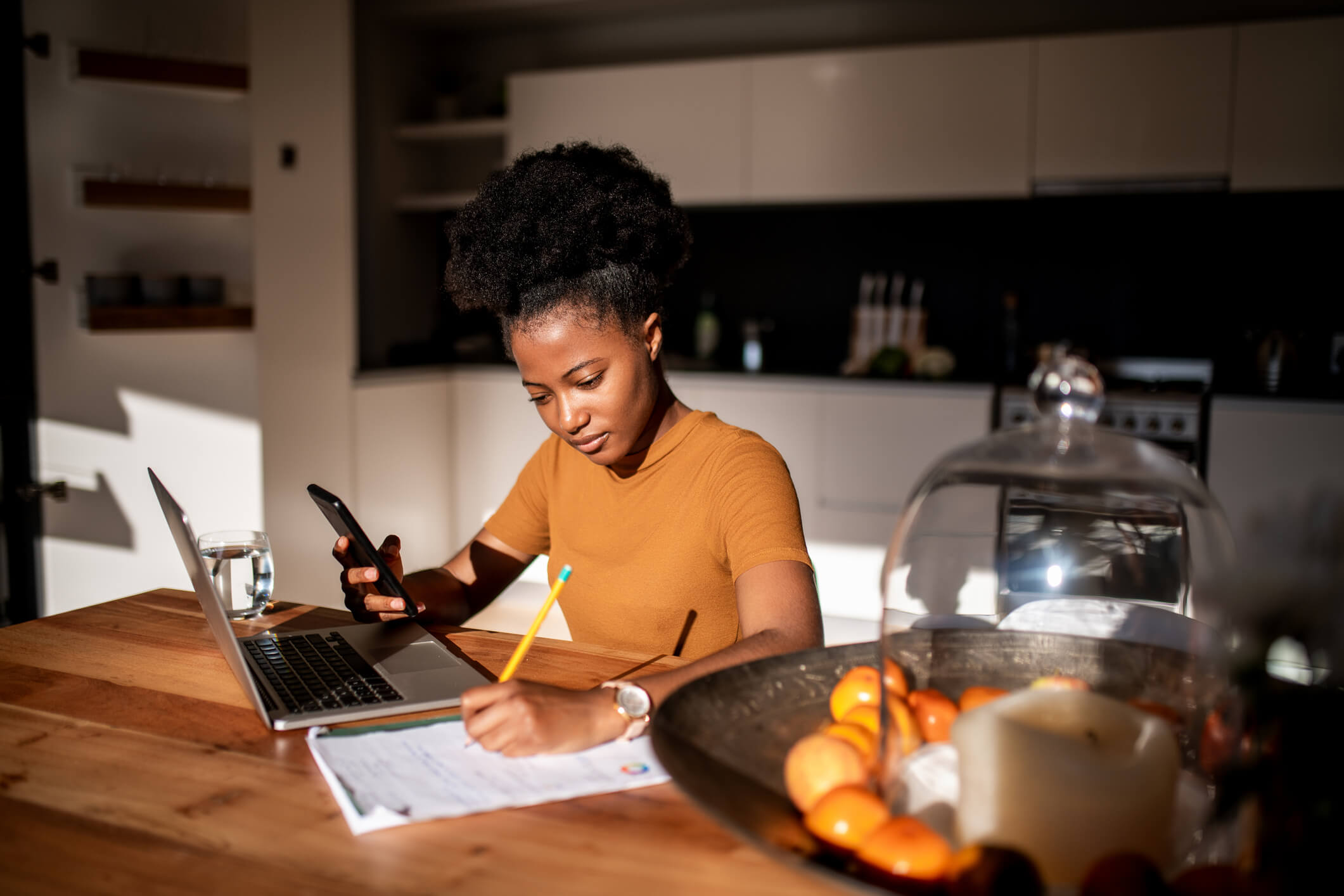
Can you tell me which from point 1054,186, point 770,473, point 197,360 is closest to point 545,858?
point 770,473

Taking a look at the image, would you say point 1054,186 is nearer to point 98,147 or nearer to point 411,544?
point 411,544

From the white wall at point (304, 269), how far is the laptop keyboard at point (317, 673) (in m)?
2.31

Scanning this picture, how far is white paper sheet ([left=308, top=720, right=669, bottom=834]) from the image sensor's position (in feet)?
2.80

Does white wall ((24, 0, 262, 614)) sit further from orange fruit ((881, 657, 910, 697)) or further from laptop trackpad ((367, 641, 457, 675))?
orange fruit ((881, 657, 910, 697))

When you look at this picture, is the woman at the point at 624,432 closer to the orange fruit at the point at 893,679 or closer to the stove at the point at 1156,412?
the orange fruit at the point at 893,679

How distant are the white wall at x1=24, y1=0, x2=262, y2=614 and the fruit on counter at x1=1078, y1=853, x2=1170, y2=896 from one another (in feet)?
10.3

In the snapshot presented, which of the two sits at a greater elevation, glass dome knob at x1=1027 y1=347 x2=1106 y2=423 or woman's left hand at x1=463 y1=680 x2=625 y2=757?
glass dome knob at x1=1027 y1=347 x2=1106 y2=423

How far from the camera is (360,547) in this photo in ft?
4.47

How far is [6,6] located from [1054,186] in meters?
3.28

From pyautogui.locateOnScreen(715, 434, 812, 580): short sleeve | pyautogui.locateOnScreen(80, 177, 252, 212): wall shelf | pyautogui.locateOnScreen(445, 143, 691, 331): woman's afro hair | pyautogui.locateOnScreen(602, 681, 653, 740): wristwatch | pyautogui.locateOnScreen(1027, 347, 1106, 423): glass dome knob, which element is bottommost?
pyautogui.locateOnScreen(602, 681, 653, 740): wristwatch

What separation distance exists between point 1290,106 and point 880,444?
1686 mm

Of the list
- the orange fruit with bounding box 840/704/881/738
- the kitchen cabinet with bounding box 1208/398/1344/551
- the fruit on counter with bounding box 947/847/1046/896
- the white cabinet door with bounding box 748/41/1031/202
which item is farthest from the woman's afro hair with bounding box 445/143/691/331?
the white cabinet door with bounding box 748/41/1031/202

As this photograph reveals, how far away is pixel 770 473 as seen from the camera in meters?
1.39

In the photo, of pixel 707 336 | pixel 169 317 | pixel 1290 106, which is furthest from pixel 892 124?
pixel 169 317
